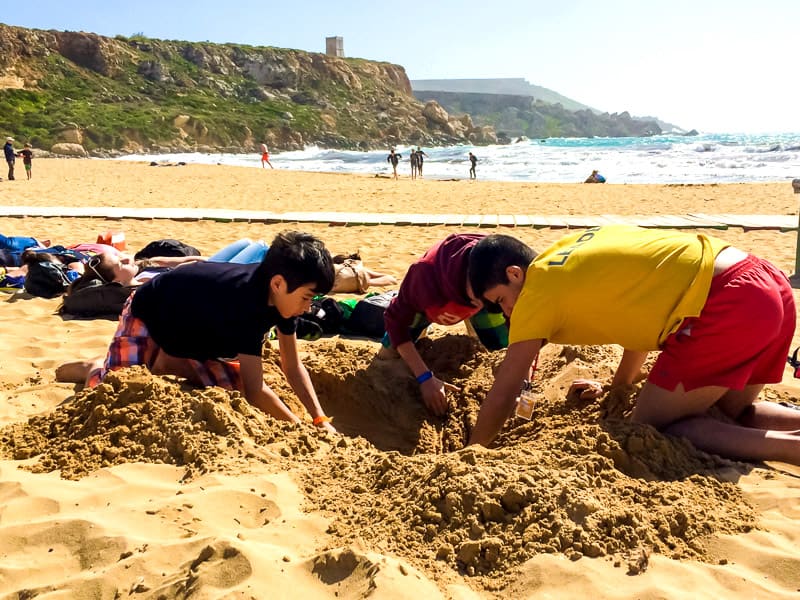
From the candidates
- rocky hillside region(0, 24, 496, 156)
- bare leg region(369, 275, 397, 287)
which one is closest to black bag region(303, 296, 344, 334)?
bare leg region(369, 275, 397, 287)

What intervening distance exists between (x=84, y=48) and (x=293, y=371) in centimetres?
5464

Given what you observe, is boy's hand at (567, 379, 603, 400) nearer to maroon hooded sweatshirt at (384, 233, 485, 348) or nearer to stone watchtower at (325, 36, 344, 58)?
maroon hooded sweatshirt at (384, 233, 485, 348)

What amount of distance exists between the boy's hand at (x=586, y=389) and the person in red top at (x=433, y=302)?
0.61 metres

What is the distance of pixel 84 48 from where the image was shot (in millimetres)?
49438

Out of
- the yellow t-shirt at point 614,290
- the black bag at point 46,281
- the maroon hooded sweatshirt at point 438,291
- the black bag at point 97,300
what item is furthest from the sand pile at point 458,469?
the black bag at point 46,281

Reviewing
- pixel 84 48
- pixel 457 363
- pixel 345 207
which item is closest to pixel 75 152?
pixel 84 48

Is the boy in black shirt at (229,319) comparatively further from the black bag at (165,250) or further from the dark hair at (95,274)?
the black bag at (165,250)

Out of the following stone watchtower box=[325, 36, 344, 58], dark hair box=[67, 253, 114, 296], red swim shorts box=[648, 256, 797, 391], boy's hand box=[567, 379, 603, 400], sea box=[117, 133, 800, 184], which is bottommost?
boy's hand box=[567, 379, 603, 400]

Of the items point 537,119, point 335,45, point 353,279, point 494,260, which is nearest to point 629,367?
point 494,260

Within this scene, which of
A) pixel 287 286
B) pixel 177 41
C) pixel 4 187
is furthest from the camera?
pixel 177 41

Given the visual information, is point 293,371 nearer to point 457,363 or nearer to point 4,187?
point 457,363

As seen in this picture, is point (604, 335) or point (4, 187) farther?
point (4, 187)

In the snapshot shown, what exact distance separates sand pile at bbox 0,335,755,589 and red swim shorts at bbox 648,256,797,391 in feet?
0.96

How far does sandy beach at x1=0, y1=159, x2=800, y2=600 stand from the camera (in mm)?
1831
